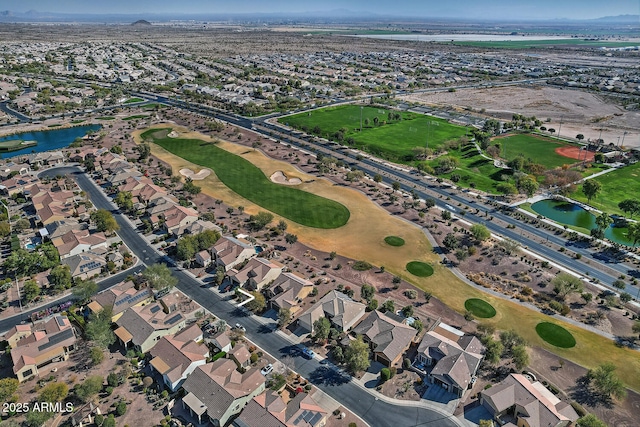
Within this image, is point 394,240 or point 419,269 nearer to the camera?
point 419,269

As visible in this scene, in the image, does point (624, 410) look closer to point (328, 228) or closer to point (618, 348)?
point (618, 348)

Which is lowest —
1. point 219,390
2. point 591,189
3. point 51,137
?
point 51,137

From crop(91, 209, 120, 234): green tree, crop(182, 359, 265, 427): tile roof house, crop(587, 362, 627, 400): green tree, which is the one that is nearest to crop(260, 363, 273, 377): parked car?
crop(182, 359, 265, 427): tile roof house

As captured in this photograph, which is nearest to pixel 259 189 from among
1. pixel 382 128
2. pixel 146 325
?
pixel 146 325

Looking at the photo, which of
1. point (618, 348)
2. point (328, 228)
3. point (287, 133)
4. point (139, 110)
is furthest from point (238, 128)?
point (618, 348)

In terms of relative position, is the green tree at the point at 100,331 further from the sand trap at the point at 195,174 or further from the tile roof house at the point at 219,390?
the sand trap at the point at 195,174

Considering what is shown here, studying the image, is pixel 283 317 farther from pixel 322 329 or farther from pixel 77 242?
pixel 77 242
